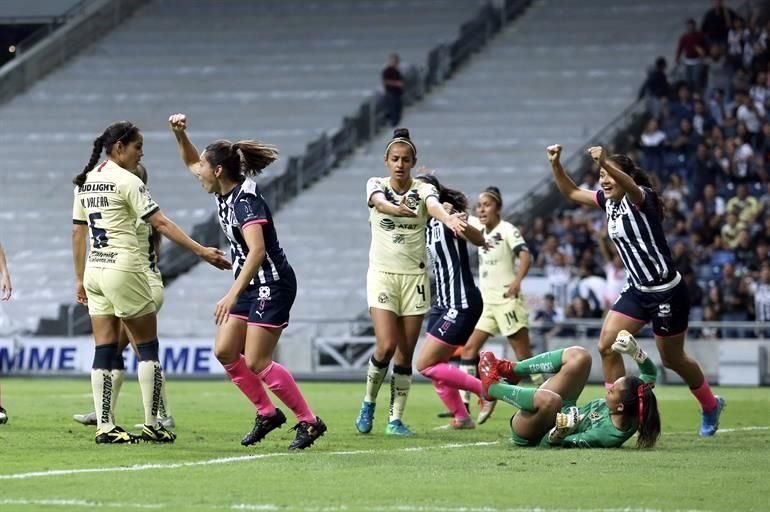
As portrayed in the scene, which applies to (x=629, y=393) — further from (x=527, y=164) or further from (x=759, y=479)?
(x=527, y=164)

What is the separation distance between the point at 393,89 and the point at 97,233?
2304cm

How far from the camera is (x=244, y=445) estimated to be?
12461mm

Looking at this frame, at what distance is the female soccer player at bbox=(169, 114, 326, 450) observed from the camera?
12.1m

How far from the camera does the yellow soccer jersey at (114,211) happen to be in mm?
12477

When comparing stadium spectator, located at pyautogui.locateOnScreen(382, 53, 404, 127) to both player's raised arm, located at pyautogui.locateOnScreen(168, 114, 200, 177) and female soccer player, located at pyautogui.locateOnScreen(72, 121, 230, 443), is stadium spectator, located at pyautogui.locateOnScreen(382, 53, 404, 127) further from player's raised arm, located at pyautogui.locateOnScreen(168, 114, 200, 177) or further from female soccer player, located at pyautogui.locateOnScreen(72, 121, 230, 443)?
female soccer player, located at pyautogui.locateOnScreen(72, 121, 230, 443)

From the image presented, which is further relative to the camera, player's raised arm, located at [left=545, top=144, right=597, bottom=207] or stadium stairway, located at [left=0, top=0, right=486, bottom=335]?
stadium stairway, located at [left=0, top=0, right=486, bottom=335]

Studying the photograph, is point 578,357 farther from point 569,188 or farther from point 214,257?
point 214,257

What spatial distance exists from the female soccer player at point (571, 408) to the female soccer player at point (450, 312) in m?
2.20

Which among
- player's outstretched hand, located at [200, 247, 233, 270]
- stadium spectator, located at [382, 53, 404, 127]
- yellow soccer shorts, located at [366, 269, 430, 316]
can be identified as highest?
stadium spectator, located at [382, 53, 404, 127]

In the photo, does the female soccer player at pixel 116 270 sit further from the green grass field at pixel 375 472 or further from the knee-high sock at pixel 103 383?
the green grass field at pixel 375 472

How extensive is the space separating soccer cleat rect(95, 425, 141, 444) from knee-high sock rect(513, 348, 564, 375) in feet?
9.92

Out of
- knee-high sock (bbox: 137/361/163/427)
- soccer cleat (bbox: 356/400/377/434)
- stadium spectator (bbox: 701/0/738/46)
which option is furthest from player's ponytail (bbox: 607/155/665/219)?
stadium spectator (bbox: 701/0/738/46)

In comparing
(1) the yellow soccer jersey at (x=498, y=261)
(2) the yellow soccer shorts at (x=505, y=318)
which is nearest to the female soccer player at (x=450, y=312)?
(2) the yellow soccer shorts at (x=505, y=318)

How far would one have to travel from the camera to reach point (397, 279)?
14219 mm
